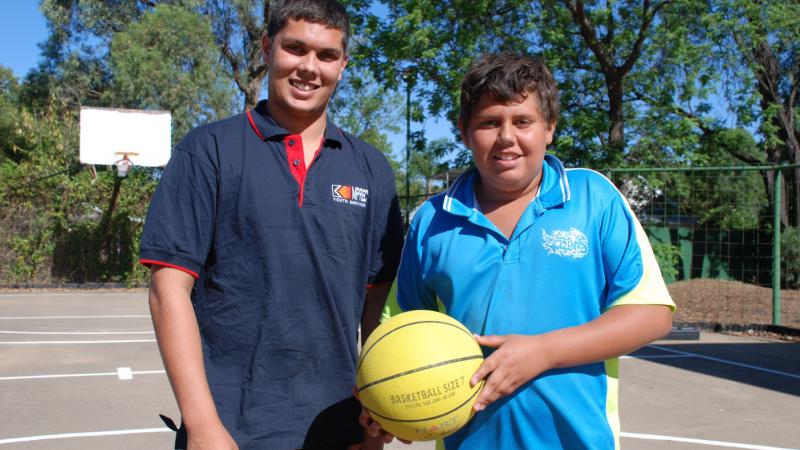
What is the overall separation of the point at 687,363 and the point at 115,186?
14.7 m

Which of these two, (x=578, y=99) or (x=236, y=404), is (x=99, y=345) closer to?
(x=236, y=404)

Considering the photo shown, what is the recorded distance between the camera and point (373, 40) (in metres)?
17.4

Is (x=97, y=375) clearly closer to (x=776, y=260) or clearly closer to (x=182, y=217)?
(x=182, y=217)

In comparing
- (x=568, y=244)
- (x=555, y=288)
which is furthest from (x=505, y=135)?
(x=555, y=288)

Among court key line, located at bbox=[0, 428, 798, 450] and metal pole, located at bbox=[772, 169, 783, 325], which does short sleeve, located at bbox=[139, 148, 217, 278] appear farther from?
metal pole, located at bbox=[772, 169, 783, 325]

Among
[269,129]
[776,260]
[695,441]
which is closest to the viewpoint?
[269,129]

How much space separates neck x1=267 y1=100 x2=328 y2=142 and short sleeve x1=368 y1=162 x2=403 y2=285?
29 centimetres

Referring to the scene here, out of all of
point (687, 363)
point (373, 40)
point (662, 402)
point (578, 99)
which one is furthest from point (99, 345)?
point (578, 99)

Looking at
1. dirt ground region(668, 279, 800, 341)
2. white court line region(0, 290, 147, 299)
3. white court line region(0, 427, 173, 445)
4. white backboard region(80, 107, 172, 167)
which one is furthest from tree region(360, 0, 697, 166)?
white court line region(0, 427, 173, 445)

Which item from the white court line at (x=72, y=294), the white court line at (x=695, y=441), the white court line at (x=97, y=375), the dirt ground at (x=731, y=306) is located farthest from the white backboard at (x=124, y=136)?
the white court line at (x=695, y=441)

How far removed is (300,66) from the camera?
7.08 ft

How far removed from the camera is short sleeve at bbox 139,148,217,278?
191 cm

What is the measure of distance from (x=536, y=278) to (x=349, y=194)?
68cm

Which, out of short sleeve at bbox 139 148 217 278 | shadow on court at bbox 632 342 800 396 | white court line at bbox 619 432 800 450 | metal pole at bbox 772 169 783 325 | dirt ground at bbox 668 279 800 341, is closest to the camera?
short sleeve at bbox 139 148 217 278
